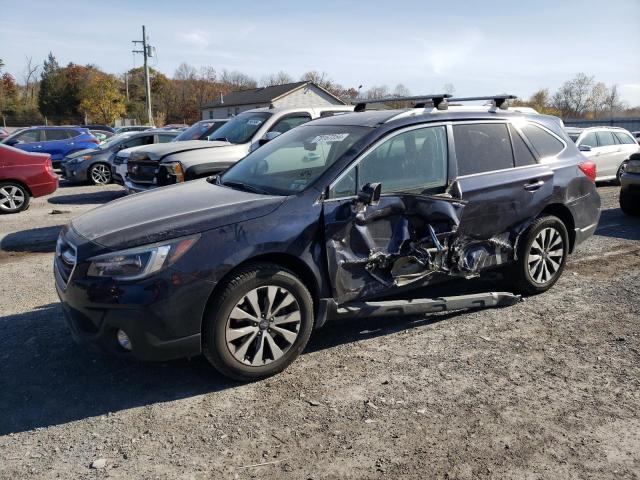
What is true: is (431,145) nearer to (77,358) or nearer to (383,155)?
(383,155)

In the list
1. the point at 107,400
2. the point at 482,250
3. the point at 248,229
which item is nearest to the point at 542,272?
the point at 482,250

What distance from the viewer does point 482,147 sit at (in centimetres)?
496

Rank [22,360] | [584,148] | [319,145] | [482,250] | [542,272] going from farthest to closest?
[584,148] → [542,272] → [482,250] → [319,145] → [22,360]

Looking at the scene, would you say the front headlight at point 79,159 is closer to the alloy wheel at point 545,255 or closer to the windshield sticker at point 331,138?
the windshield sticker at point 331,138

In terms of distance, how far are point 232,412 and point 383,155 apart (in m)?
2.22

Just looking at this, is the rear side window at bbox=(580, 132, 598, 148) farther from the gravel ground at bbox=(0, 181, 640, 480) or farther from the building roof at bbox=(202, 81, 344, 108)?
the building roof at bbox=(202, 81, 344, 108)

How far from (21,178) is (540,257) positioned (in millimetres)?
9799

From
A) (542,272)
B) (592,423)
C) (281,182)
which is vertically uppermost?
(281,182)

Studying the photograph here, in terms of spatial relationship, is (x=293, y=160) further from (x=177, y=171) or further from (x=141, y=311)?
(x=177, y=171)

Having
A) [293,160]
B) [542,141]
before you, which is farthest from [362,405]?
[542,141]

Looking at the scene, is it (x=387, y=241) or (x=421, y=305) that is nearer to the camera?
(x=387, y=241)

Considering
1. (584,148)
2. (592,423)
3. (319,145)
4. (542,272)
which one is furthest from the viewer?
(584,148)

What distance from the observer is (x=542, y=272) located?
17.7 feet

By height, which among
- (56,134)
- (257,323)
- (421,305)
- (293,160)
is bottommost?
(421,305)
